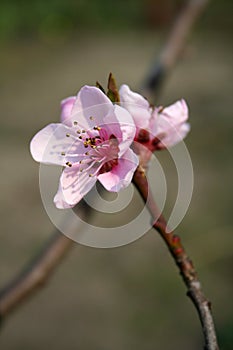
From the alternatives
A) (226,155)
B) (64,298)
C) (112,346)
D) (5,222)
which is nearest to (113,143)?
(112,346)

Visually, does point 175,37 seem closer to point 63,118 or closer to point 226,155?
point 63,118

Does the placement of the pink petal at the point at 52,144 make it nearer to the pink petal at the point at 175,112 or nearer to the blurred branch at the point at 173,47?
the pink petal at the point at 175,112

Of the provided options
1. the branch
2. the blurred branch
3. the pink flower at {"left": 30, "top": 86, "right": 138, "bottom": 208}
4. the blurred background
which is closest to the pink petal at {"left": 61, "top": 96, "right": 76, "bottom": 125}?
the pink flower at {"left": 30, "top": 86, "right": 138, "bottom": 208}

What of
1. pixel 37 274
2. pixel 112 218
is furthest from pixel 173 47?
pixel 112 218

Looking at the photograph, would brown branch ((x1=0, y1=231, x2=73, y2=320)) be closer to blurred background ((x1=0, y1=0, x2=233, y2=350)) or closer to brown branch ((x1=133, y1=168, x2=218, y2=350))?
brown branch ((x1=133, y1=168, x2=218, y2=350))

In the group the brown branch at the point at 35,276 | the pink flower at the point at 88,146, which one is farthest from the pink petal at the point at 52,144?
the brown branch at the point at 35,276

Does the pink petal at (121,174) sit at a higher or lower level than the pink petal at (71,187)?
higher
